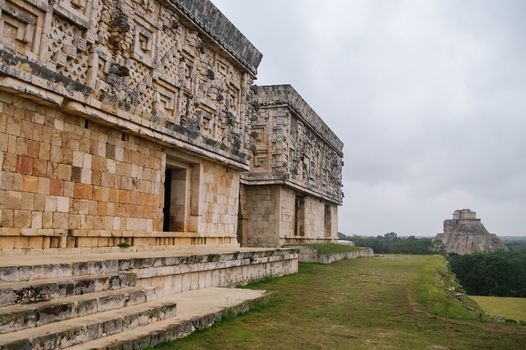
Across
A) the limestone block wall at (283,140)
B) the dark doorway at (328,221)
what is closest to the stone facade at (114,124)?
the limestone block wall at (283,140)

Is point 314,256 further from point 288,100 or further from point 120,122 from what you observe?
point 120,122

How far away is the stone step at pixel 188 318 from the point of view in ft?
10.6

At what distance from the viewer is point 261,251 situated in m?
8.66

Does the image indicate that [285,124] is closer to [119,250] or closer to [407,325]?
[119,250]

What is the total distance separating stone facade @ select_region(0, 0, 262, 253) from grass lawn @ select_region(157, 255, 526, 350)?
264 centimetres

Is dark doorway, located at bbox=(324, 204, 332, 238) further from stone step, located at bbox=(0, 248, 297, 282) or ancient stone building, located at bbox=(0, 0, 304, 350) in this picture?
stone step, located at bbox=(0, 248, 297, 282)

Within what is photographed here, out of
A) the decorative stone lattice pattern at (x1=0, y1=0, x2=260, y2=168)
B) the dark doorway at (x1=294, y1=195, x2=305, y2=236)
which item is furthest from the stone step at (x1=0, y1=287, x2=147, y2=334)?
the dark doorway at (x1=294, y1=195, x2=305, y2=236)

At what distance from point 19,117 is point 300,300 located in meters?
4.75

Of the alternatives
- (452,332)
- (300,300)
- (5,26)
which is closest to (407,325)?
(452,332)

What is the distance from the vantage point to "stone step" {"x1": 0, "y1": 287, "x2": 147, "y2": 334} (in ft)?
9.57

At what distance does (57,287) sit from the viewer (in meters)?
3.56

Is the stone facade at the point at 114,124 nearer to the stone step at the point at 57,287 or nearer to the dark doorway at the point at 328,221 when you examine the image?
the stone step at the point at 57,287

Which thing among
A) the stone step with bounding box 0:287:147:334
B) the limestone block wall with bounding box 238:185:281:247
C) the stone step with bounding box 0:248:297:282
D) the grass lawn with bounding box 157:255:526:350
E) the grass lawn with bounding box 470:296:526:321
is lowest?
the grass lawn with bounding box 470:296:526:321

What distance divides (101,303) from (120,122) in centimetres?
364
